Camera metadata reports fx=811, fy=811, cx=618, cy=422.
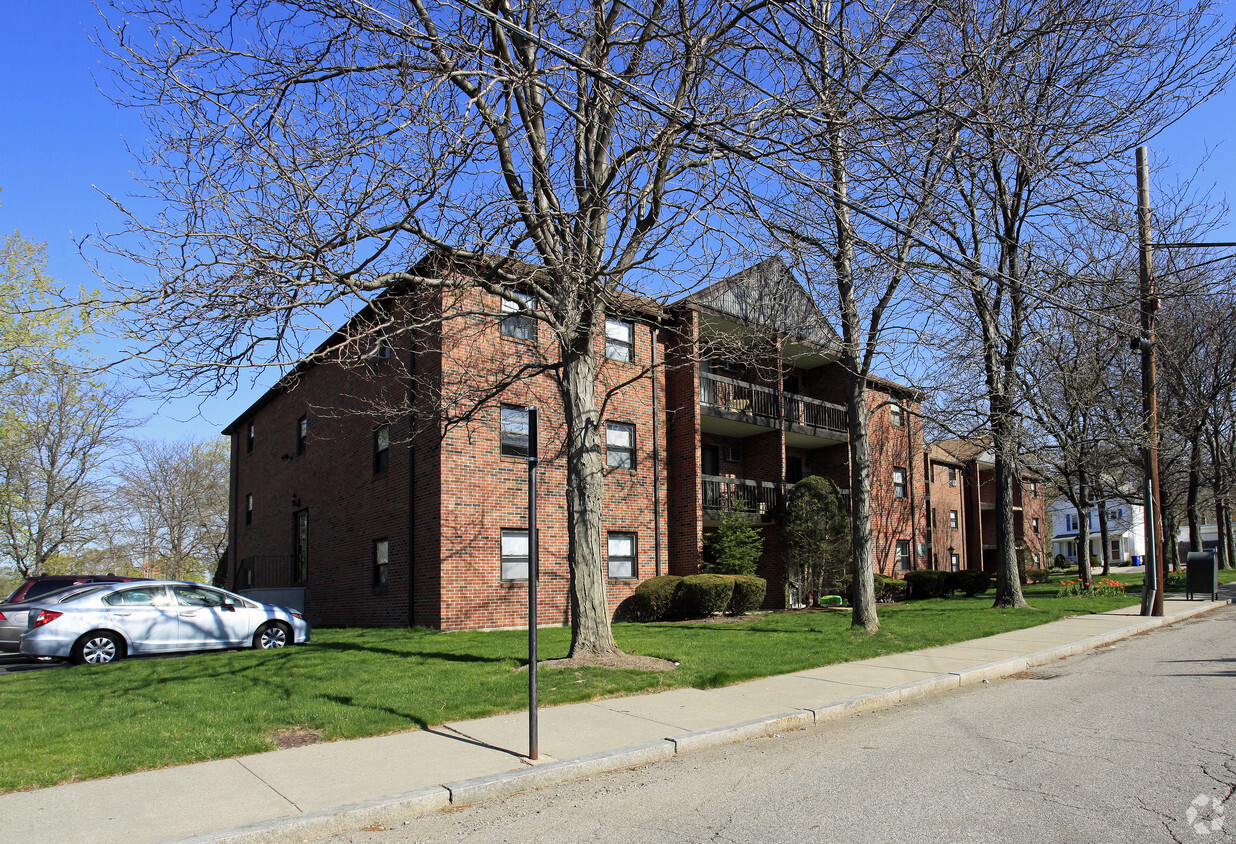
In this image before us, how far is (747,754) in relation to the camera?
676 cm

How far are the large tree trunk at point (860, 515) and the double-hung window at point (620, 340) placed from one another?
6.49 meters

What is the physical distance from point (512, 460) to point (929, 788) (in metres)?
13.5

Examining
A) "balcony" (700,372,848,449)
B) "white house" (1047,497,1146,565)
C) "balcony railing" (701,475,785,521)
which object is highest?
"balcony" (700,372,848,449)

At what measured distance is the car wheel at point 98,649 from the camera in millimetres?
12211

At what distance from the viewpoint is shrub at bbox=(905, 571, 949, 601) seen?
93.8ft

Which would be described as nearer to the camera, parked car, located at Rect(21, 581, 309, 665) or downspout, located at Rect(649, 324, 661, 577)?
parked car, located at Rect(21, 581, 309, 665)

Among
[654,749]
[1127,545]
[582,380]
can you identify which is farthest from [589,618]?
[1127,545]

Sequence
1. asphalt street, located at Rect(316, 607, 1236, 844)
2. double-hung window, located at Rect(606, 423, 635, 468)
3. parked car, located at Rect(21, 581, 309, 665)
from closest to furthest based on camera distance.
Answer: asphalt street, located at Rect(316, 607, 1236, 844)
parked car, located at Rect(21, 581, 309, 665)
double-hung window, located at Rect(606, 423, 635, 468)

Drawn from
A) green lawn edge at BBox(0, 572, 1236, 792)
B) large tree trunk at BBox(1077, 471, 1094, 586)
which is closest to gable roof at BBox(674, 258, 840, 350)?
green lawn edge at BBox(0, 572, 1236, 792)

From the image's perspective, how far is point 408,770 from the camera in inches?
235

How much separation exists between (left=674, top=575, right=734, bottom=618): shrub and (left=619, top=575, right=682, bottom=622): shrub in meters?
0.22

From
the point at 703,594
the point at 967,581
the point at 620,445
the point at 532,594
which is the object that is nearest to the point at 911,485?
the point at 967,581

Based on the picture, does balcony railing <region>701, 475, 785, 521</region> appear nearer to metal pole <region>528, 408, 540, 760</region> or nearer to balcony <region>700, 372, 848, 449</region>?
balcony <region>700, 372, 848, 449</region>

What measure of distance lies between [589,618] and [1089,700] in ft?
19.0
